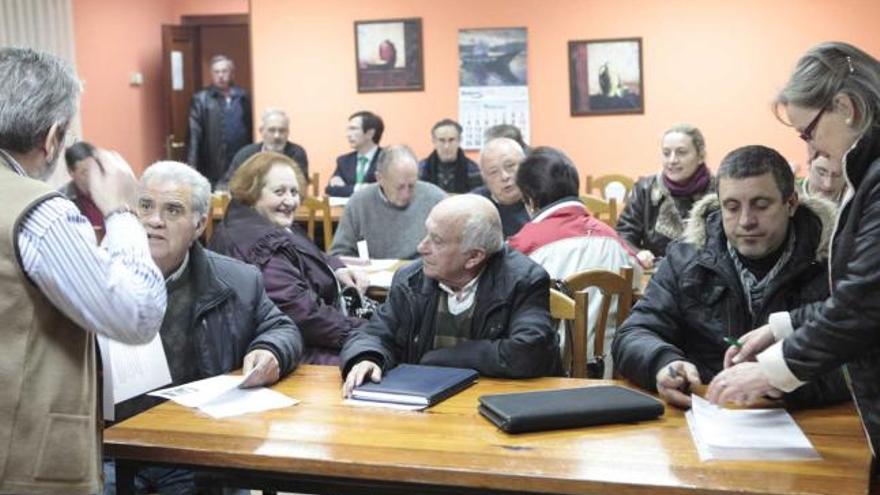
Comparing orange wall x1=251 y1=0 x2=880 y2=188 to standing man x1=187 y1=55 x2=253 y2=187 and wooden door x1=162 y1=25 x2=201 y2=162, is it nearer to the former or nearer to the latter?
standing man x1=187 y1=55 x2=253 y2=187

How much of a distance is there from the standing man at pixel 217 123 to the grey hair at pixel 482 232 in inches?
272

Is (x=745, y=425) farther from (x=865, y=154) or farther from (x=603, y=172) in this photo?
(x=603, y=172)

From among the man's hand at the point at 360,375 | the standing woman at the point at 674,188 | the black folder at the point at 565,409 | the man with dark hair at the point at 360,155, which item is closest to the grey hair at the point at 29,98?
the man's hand at the point at 360,375

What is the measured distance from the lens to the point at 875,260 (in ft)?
5.48

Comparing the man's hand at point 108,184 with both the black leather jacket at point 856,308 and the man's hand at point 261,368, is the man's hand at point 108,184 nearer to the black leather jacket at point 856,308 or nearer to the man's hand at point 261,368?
the man's hand at point 261,368

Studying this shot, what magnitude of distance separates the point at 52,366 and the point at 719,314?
4.91 feet

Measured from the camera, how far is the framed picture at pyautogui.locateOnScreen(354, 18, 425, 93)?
319 inches

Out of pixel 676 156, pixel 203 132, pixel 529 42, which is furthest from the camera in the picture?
pixel 203 132

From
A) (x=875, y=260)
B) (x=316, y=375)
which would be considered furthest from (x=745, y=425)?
(x=316, y=375)

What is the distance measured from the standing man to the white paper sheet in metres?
6.94

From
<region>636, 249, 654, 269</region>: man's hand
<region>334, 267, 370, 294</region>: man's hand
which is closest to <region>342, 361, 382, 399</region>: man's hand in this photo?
<region>334, 267, 370, 294</region>: man's hand

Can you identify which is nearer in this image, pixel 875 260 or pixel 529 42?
pixel 875 260

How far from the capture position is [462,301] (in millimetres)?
2625

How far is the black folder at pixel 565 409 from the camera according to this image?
1.98 m
